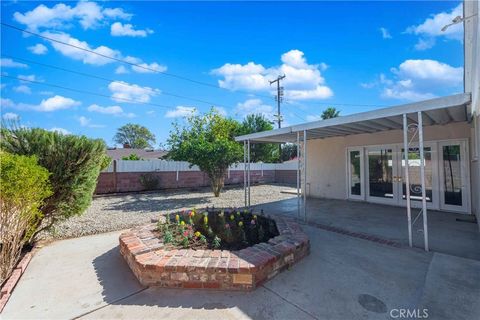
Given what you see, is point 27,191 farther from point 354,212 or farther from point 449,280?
point 354,212

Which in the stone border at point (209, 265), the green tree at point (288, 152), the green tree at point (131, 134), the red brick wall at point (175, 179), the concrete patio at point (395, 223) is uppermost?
the green tree at point (131, 134)

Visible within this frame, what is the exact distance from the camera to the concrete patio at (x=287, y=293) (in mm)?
2262

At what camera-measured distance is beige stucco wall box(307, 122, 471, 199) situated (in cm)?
771

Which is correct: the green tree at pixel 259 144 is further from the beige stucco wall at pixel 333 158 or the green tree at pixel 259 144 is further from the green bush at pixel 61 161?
the green bush at pixel 61 161

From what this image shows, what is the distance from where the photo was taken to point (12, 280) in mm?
2846

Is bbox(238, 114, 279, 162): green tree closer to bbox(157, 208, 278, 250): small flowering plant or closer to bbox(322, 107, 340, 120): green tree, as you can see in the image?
bbox(322, 107, 340, 120): green tree

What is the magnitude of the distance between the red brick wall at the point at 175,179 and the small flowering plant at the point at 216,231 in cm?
789

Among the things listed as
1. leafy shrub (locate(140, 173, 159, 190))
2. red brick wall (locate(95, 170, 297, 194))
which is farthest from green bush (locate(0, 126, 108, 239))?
leafy shrub (locate(140, 173, 159, 190))

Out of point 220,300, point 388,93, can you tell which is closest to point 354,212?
point 220,300

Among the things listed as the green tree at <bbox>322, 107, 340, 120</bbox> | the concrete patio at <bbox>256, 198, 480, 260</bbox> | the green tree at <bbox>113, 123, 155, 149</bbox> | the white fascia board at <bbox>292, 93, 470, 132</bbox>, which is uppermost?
the green tree at <bbox>113, 123, 155, 149</bbox>

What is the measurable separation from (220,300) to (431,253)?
3.62 metres

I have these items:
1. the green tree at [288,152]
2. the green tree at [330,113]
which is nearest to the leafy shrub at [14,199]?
the green tree at [330,113]

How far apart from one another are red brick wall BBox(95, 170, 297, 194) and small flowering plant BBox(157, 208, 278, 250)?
7.89 meters

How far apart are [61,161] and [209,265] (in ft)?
10.6
